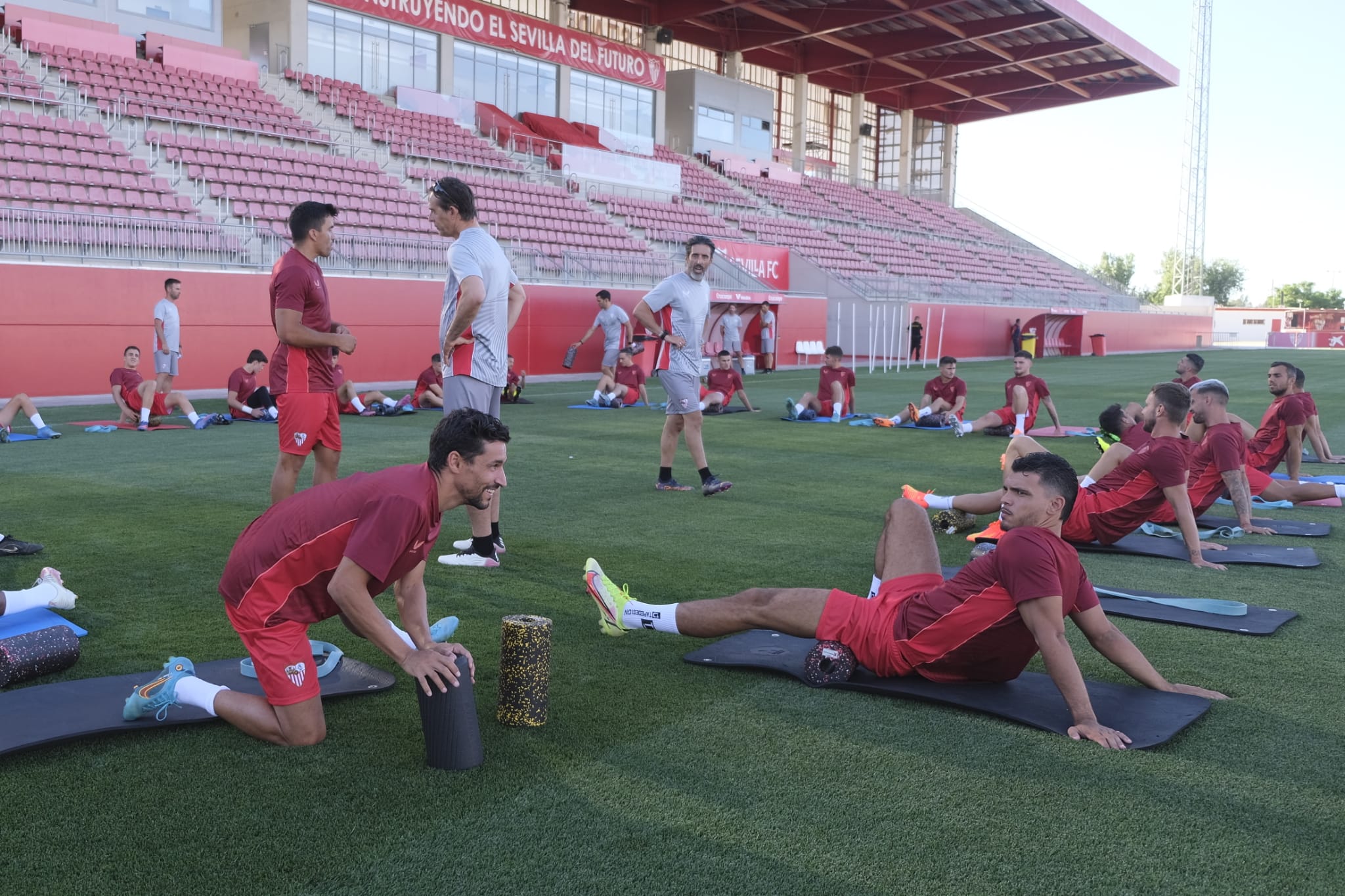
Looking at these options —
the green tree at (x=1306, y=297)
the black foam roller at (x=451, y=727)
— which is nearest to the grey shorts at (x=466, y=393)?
the black foam roller at (x=451, y=727)

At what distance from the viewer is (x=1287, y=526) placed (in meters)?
7.55

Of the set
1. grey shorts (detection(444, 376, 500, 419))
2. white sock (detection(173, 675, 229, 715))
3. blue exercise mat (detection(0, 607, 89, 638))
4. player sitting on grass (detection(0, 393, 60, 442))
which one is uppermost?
grey shorts (detection(444, 376, 500, 419))

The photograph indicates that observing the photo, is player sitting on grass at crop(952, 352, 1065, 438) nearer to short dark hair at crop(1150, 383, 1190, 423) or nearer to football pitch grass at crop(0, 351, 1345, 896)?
short dark hair at crop(1150, 383, 1190, 423)

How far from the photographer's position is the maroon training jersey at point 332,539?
317 centimetres

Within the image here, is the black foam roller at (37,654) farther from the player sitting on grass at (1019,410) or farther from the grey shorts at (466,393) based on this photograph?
the player sitting on grass at (1019,410)

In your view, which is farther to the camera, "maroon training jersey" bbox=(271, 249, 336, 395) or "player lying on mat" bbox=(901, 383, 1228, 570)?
"player lying on mat" bbox=(901, 383, 1228, 570)

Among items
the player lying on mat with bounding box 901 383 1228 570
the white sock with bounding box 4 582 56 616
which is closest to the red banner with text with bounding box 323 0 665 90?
the player lying on mat with bounding box 901 383 1228 570

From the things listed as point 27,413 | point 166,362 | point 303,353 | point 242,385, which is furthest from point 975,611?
point 166,362

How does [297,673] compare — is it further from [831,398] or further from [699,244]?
[831,398]

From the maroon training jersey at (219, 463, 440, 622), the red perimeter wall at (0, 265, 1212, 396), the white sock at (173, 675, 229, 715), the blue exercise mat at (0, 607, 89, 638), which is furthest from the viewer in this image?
the red perimeter wall at (0, 265, 1212, 396)

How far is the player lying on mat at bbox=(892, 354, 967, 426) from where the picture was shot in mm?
14258

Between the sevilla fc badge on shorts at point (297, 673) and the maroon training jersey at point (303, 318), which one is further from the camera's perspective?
the maroon training jersey at point (303, 318)

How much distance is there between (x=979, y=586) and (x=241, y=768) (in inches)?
100

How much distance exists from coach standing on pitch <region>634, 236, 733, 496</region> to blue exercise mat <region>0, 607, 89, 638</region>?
4797mm
